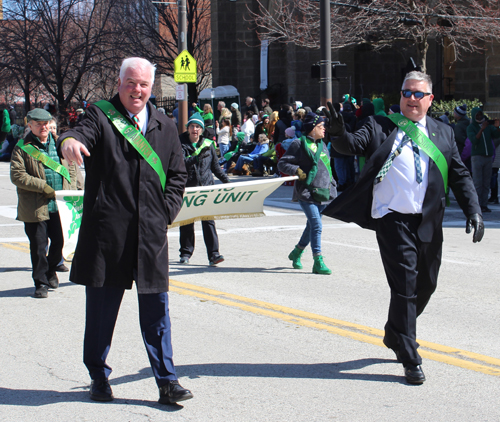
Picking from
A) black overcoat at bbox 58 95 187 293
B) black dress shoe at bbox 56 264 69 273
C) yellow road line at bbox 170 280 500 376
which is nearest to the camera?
black overcoat at bbox 58 95 187 293

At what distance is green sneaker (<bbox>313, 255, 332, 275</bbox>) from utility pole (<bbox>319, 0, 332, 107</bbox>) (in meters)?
9.63

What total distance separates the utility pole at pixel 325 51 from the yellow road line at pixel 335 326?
10701 mm

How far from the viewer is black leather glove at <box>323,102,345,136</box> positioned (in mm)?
4605

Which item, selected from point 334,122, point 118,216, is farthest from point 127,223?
point 334,122

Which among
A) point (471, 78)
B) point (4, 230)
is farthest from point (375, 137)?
point (471, 78)

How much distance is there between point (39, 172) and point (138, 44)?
99.7ft

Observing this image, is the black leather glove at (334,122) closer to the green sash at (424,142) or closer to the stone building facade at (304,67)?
the green sash at (424,142)

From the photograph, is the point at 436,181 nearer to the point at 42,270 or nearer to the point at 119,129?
the point at 119,129

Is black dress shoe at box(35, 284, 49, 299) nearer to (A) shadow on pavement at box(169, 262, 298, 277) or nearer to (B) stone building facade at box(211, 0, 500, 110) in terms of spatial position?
(A) shadow on pavement at box(169, 262, 298, 277)

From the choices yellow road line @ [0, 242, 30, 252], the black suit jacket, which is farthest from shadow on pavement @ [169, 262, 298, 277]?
the black suit jacket

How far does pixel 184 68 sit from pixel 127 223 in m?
16.1

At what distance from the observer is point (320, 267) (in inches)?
325

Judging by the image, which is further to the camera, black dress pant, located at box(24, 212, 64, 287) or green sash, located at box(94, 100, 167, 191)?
black dress pant, located at box(24, 212, 64, 287)

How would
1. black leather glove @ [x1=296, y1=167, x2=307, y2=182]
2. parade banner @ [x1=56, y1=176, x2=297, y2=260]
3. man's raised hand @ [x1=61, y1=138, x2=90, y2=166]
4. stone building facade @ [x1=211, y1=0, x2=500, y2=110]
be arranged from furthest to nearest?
1. stone building facade @ [x1=211, y1=0, x2=500, y2=110]
2. parade banner @ [x1=56, y1=176, x2=297, y2=260]
3. black leather glove @ [x1=296, y1=167, x2=307, y2=182]
4. man's raised hand @ [x1=61, y1=138, x2=90, y2=166]
